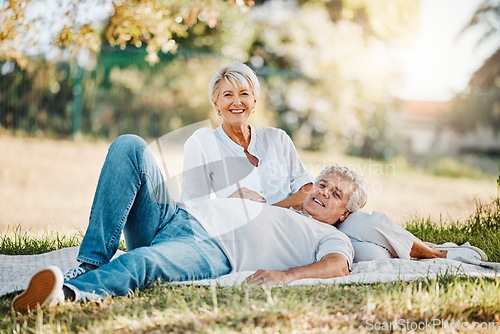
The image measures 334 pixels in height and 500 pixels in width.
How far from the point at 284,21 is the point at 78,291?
12.6 m

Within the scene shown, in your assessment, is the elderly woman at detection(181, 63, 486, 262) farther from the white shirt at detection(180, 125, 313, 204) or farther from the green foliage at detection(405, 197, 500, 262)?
the green foliage at detection(405, 197, 500, 262)

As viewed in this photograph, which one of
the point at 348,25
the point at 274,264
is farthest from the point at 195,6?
the point at 348,25

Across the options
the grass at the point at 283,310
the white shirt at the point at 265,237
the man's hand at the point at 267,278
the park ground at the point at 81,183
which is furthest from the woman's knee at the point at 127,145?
the park ground at the point at 81,183

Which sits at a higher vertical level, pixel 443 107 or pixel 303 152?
pixel 443 107

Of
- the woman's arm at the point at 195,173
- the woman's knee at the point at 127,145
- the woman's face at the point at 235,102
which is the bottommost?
the woman's arm at the point at 195,173

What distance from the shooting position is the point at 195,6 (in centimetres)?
562

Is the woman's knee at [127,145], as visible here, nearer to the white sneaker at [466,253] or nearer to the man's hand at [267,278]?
the man's hand at [267,278]

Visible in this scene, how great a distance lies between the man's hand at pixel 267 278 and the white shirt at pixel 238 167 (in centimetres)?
78

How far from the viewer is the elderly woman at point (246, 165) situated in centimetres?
326

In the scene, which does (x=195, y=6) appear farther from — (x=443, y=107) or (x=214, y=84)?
(x=443, y=107)

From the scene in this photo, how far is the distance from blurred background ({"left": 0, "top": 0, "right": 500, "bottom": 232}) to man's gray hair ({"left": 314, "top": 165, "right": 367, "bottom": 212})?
386 centimetres

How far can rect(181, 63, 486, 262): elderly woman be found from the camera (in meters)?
3.26

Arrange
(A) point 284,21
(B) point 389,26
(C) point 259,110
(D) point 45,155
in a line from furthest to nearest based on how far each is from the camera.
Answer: (A) point 284,21, (B) point 389,26, (C) point 259,110, (D) point 45,155

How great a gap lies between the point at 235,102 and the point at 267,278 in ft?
4.37
